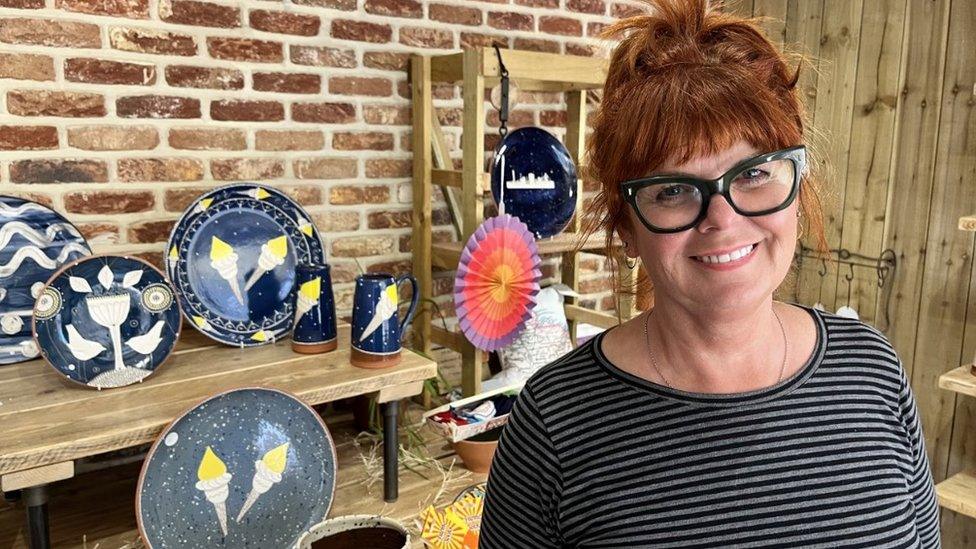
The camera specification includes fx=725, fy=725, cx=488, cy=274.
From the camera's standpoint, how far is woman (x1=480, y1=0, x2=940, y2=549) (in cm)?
77

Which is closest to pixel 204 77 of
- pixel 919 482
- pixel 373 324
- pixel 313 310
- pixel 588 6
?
pixel 313 310

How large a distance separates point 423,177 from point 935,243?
59.6 inches

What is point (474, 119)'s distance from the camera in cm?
175

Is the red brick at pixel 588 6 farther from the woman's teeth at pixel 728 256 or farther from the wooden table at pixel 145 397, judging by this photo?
the woman's teeth at pixel 728 256

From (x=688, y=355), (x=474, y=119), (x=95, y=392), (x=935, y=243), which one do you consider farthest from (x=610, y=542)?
(x=935, y=243)

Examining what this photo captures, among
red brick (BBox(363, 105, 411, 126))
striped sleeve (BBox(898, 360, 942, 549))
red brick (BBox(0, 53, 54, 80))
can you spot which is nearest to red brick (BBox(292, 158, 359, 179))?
red brick (BBox(363, 105, 411, 126))

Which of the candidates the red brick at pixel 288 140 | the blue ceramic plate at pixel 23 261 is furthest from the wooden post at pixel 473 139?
the blue ceramic plate at pixel 23 261

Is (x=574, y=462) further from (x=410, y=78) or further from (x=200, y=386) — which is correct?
(x=410, y=78)

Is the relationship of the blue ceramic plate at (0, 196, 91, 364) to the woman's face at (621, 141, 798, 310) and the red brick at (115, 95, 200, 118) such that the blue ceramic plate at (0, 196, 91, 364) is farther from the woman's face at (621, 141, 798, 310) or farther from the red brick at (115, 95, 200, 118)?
the woman's face at (621, 141, 798, 310)

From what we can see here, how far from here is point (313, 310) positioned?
4.73 feet

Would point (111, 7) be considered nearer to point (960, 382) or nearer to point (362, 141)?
point (362, 141)

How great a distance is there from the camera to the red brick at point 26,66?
145 cm

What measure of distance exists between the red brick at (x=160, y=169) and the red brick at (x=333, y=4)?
467mm

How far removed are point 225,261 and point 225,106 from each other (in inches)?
17.3
